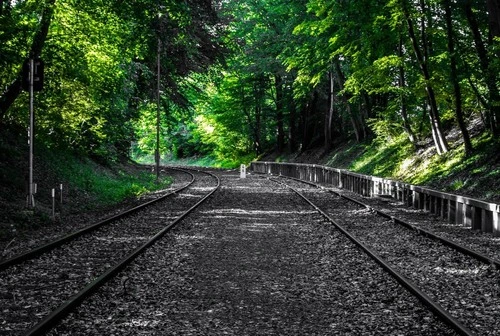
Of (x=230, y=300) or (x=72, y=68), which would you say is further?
(x=72, y=68)

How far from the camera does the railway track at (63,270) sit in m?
5.77

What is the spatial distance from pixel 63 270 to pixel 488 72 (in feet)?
44.0

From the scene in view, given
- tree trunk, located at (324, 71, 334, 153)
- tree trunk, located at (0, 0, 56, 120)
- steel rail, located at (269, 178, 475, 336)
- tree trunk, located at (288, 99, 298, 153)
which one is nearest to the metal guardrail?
steel rail, located at (269, 178, 475, 336)

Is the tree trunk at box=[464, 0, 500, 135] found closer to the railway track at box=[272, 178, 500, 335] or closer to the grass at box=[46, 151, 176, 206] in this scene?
the railway track at box=[272, 178, 500, 335]

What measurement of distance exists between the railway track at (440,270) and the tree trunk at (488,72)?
5562mm

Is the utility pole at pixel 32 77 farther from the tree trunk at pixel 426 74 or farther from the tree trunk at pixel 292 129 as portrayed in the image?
the tree trunk at pixel 292 129

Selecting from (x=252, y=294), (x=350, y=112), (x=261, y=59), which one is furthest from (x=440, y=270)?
(x=261, y=59)

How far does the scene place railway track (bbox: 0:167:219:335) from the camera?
5.77 meters

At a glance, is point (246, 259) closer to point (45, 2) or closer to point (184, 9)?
point (45, 2)

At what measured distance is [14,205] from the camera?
13125 mm

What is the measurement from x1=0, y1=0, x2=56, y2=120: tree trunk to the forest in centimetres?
4

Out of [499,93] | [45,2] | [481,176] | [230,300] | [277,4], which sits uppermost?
[277,4]

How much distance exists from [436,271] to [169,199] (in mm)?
13232

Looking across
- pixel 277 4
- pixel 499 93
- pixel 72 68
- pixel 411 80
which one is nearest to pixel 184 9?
pixel 72 68
